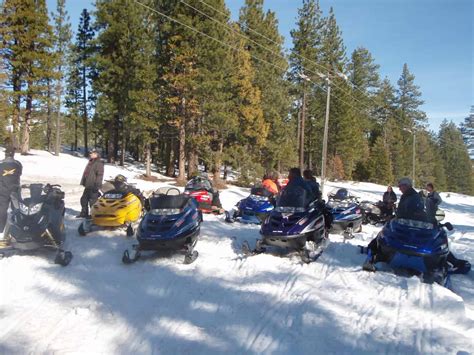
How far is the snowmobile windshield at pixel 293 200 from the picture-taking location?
7.73 m

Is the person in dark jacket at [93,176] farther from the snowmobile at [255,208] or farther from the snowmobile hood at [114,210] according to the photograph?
the snowmobile at [255,208]

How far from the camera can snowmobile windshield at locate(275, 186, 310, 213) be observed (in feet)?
25.3

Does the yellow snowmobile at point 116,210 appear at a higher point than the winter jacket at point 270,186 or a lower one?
lower

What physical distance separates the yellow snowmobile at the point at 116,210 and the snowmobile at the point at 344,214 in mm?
5030

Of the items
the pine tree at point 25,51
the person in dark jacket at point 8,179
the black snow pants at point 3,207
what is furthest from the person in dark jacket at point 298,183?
the pine tree at point 25,51

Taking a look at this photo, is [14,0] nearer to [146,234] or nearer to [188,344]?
[146,234]

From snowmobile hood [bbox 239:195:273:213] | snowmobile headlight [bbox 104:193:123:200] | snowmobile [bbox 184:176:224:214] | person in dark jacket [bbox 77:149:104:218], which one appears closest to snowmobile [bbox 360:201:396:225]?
snowmobile hood [bbox 239:195:273:213]

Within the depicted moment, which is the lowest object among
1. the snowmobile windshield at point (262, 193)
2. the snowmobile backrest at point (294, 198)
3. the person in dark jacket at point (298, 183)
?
the snowmobile windshield at point (262, 193)

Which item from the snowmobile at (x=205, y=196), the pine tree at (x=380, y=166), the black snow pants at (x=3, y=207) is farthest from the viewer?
the pine tree at (x=380, y=166)

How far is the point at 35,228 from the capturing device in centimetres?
679

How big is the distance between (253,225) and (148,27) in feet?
79.7

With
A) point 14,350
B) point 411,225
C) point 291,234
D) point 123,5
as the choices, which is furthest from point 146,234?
point 123,5

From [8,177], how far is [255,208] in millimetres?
6354

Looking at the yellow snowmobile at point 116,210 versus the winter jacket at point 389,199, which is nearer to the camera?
the yellow snowmobile at point 116,210
